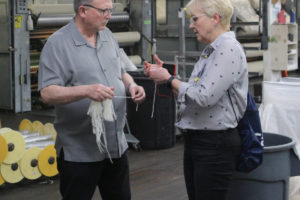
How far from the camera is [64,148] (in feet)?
9.39

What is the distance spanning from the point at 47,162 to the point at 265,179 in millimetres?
2736

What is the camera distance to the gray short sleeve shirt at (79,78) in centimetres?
274

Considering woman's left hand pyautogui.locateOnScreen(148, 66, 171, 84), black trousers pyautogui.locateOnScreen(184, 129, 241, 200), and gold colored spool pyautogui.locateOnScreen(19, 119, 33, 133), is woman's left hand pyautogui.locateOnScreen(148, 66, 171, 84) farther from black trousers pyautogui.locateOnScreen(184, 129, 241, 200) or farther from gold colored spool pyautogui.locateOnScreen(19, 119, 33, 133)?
gold colored spool pyautogui.locateOnScreen(19, 119, 33, 133)

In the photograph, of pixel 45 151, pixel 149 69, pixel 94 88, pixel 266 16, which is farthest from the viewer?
pixel 266 16

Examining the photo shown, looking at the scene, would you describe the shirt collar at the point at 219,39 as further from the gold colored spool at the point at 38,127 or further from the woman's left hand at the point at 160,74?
the gold colored spool at the point at 38,127

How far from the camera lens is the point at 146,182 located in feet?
18.2

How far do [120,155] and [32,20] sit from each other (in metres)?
7.41

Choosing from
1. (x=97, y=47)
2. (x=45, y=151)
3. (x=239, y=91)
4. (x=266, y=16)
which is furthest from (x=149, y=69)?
(x=266, y=16)

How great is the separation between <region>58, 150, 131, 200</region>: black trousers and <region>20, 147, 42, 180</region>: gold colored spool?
2.25 metres

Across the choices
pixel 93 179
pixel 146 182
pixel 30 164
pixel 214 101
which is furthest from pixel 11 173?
pixel 214 101

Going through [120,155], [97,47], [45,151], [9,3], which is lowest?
[45,151]

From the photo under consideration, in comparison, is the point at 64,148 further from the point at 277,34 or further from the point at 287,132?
the point at 277,34

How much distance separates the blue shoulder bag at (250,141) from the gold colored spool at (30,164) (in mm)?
2862

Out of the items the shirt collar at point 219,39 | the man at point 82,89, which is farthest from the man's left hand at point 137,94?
the shirt collar at point 219,39
